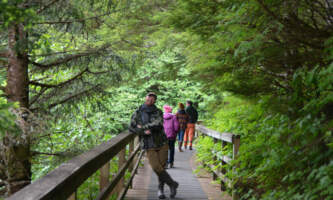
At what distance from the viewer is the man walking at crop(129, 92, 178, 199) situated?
596 centimetres

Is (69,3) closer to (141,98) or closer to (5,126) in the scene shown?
(5,126)

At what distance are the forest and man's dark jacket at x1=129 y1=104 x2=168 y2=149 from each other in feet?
3.95

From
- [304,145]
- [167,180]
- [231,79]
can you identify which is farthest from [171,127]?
[304,145]

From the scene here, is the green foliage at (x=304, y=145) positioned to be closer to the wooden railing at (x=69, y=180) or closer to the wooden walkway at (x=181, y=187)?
the wooden railing at (x=69, y=180)

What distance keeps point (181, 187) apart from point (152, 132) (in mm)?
1897

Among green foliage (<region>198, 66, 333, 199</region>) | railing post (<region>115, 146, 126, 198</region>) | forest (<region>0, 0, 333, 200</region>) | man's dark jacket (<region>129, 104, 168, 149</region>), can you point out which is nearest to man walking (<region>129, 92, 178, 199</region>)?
man's dark jacket (<region>129, 104, 168, 149</region>)

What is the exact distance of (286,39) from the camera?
12.3 ft

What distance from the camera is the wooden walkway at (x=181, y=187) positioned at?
6.50m

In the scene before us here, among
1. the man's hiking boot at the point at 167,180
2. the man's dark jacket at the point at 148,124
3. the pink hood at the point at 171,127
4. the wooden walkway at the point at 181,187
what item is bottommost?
the wooden walkway at the point at 181,187

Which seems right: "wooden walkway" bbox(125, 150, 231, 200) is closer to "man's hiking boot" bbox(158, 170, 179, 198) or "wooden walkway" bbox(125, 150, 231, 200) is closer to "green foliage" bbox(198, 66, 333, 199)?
"man's hiking boot" bbox(158, 170, 179, 198)

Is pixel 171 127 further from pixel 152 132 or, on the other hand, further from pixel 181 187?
pixel 152 132

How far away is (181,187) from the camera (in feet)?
24.0

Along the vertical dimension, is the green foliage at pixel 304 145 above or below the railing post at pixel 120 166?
above

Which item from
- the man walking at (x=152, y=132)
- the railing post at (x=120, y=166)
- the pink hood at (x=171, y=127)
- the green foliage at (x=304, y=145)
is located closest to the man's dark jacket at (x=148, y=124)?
the man walking at (x=152, y=132)
